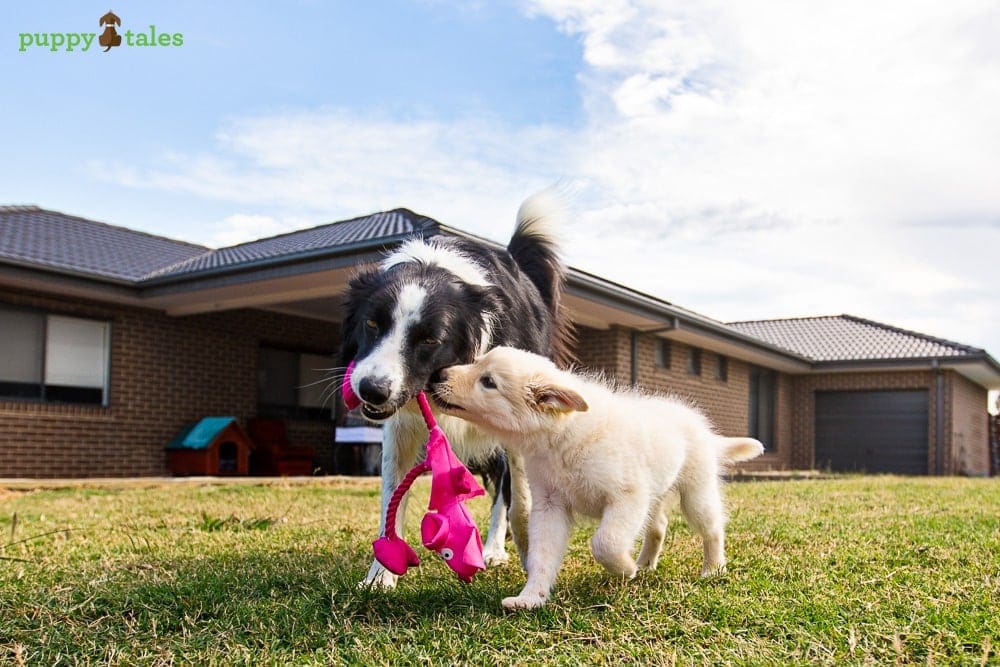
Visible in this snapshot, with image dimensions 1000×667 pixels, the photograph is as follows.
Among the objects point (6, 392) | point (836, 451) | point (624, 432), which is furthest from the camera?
point (836, 451)

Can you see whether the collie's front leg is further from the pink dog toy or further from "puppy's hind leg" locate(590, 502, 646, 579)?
"puppy's hind leg" locate(590, 502, 646, 579)

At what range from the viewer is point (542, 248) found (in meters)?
5.71

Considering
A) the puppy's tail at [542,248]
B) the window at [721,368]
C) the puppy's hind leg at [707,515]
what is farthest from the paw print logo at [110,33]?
the window at [721,368]

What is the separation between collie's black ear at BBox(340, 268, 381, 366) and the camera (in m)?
3.96

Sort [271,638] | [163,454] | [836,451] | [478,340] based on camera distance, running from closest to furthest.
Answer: [271,638] → [478,340] → [163,454] → [836,451]

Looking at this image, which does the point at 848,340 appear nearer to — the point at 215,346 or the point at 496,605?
the point at 215,346

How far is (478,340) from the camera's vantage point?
389 cm

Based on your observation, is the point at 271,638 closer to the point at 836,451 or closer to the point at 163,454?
the point at 163,454

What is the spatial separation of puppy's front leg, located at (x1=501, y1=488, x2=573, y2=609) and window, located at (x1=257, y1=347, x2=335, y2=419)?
14426 millimetres

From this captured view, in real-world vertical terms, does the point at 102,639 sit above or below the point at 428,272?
below

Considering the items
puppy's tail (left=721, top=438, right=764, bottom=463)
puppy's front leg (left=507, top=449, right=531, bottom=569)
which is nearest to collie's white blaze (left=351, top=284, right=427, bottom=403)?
puppy's front leg (left=507, top=449, right=531, bottom=569)

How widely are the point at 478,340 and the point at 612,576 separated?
1.14 metres

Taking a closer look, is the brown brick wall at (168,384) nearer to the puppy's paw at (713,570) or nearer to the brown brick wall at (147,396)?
the brown brick wall at (147,396)

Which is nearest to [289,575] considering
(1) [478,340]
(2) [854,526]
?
(1) [478,340]
